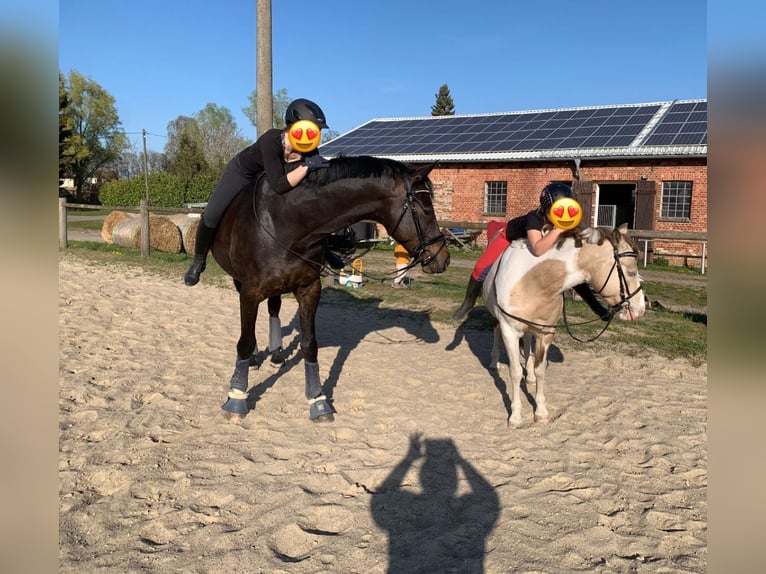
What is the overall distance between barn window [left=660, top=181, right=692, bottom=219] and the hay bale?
15.6 meters

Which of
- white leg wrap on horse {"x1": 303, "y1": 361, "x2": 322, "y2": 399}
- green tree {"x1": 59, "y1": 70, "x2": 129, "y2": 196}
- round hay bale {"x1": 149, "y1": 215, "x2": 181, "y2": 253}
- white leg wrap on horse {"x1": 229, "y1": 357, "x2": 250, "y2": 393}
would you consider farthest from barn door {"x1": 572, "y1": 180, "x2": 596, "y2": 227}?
green tree {"x1": 59, "y1": 70, "x2": 129, "y2": 196}

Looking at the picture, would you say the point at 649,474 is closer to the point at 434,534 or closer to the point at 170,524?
the point at 434,534

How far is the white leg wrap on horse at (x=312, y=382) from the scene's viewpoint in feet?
16.0

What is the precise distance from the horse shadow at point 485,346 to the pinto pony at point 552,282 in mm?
647

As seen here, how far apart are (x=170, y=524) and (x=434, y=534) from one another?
1516mm

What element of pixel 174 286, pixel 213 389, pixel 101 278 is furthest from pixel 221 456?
pixel 101 278

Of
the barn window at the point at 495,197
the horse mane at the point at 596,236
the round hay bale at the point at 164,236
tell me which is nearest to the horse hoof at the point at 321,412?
the horse mane at the point at 596,236

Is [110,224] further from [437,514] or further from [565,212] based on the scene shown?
[437,514]

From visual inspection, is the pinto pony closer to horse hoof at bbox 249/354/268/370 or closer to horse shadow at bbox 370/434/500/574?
horse shadow at bbox 370/434/500/574

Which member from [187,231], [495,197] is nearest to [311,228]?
[187,231]

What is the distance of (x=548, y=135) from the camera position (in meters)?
20.9

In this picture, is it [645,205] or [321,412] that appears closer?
[321,412]

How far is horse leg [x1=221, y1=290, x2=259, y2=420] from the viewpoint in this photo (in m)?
4.80

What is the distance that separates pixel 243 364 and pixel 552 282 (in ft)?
9.16
